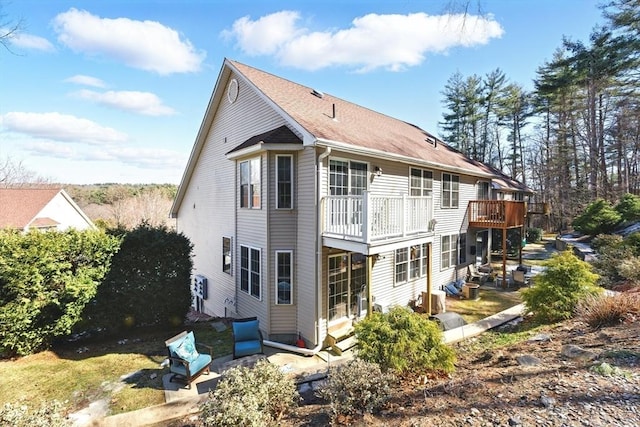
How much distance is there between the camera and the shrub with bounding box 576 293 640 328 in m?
6.82

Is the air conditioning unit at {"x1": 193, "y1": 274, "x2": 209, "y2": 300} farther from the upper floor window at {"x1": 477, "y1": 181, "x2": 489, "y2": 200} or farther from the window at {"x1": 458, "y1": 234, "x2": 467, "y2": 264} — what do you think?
the upper floor window at {"x1": 477, "y1": 181, "x2": 489, "y2": 200}

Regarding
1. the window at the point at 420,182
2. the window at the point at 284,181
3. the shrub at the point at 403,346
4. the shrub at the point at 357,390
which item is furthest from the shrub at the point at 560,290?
the window at the point at 284,181

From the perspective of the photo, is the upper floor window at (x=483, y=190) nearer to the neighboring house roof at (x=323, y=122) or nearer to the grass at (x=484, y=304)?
the neighboring house roof at (x=323, y=122)

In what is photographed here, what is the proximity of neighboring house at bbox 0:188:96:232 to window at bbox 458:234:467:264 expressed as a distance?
24.9 m

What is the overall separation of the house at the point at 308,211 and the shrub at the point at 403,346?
85.7 inches

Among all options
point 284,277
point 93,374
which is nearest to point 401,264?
point 284,277

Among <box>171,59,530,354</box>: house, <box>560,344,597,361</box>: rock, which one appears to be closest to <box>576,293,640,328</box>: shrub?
<box>560,344,597,361</box>: rock

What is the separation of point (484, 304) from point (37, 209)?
32485mm

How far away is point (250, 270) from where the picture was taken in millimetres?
10242

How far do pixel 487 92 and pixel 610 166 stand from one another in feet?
47.1

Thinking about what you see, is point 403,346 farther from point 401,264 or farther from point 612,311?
point 401,264

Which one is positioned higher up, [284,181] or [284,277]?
[284,181]

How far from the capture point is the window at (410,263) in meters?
11.5

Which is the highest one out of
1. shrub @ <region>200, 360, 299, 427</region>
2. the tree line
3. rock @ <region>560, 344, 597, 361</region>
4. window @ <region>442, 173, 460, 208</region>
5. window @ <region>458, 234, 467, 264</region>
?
the tree line
